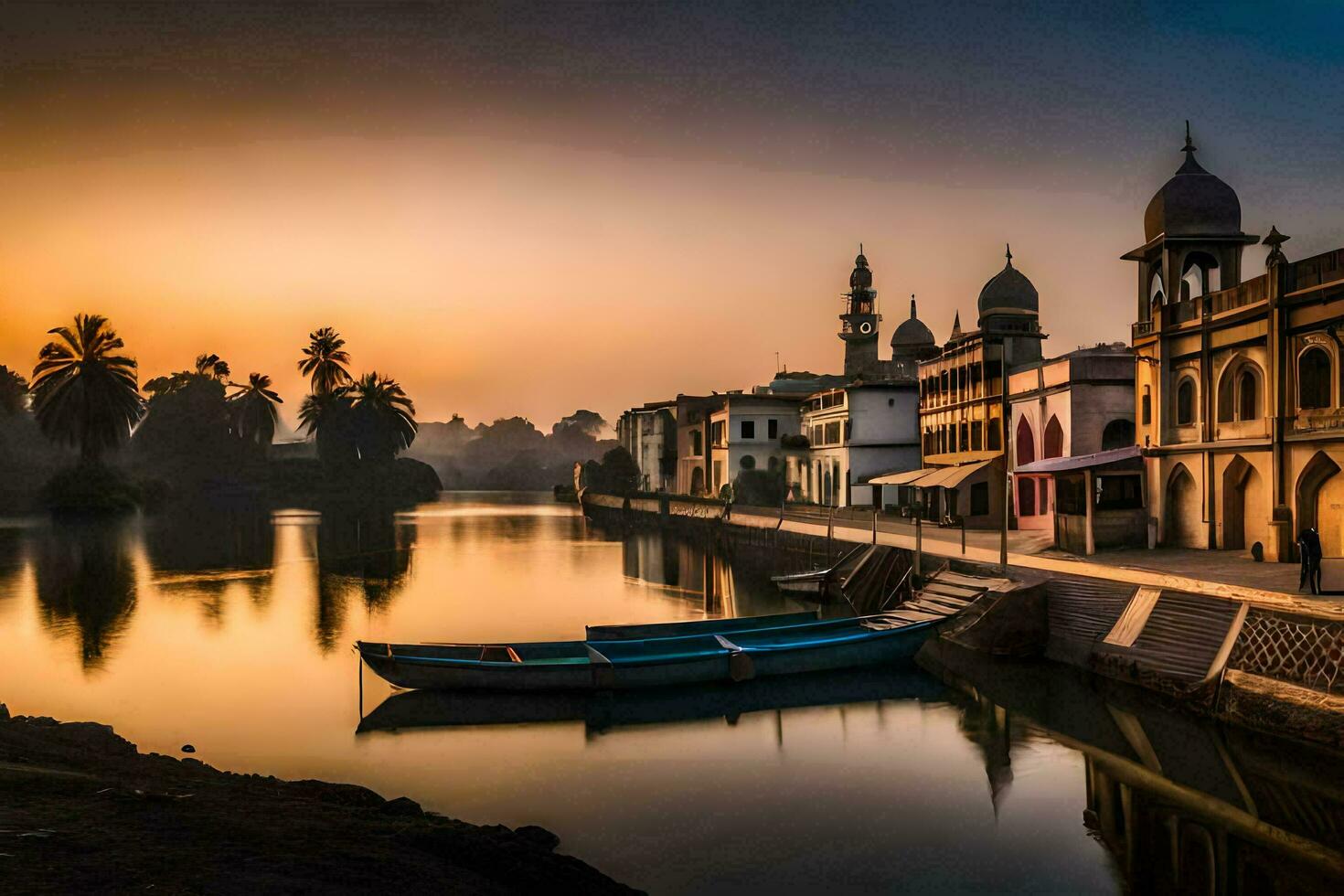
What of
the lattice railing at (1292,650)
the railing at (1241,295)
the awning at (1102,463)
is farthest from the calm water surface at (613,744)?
the railing at (1241,295)

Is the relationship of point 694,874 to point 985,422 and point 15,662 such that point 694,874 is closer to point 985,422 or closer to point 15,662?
point 15,662

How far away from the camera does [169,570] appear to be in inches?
2167

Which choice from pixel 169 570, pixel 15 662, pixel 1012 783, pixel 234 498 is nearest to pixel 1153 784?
pixel 1012 783

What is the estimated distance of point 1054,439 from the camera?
4488 centimetres

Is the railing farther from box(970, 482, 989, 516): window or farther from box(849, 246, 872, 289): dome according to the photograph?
box(849, 246, 872, 289): dome

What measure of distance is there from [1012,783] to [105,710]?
22.7 metres

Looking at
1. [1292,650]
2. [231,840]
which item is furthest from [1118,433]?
[231,840]

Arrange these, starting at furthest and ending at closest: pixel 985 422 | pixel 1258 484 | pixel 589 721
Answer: pixel 985 422 < pixel 1258 484 < pixel 589 721

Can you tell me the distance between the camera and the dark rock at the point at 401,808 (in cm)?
1650

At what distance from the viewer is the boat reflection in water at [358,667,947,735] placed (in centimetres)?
2478

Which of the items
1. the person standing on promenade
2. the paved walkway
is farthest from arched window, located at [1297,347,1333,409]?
the person standing on promenade

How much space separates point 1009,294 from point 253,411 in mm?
117312

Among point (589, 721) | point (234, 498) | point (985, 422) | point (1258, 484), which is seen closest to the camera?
point (589, 721)

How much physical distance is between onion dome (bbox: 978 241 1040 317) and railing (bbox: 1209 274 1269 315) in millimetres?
23556
